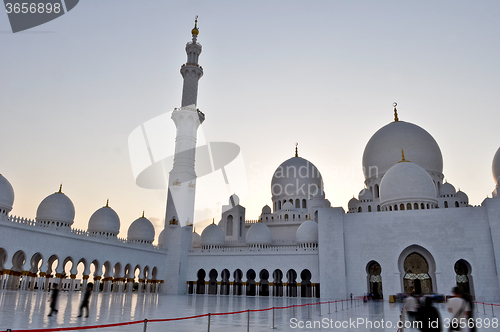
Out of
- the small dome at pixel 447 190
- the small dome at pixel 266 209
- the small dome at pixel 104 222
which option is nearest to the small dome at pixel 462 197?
the small dome at pixel 447 190

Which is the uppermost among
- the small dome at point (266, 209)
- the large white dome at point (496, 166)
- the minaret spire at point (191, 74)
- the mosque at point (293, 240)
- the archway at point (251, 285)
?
the minaret spire at point (191, 74)

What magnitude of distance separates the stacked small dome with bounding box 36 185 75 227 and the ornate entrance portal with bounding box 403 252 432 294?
19050mm

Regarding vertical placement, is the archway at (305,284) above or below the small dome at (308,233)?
below

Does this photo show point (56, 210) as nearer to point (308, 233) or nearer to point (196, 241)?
point (196, 241)

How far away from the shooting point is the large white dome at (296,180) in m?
31.3

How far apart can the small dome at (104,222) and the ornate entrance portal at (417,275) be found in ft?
58.1

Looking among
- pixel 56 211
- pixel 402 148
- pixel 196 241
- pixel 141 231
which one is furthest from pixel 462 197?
pixel 56 211

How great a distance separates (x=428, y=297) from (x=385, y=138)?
76.0 ft

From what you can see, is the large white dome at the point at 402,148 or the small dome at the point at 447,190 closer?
the small dome at the point at 447,190

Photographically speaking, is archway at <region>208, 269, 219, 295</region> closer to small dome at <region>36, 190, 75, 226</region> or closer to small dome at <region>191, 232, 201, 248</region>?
small dome at <region>191, 232, 201, 248</region>

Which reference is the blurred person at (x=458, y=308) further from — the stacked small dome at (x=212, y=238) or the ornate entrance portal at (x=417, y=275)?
the stacked small dome at (x=212, y=238)

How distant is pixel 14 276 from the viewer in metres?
18.7

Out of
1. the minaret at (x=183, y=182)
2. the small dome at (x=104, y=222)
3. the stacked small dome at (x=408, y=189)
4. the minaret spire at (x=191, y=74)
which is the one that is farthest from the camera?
the minaret spire at (x=191, y=74)

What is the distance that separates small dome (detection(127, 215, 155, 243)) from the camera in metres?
26.1
